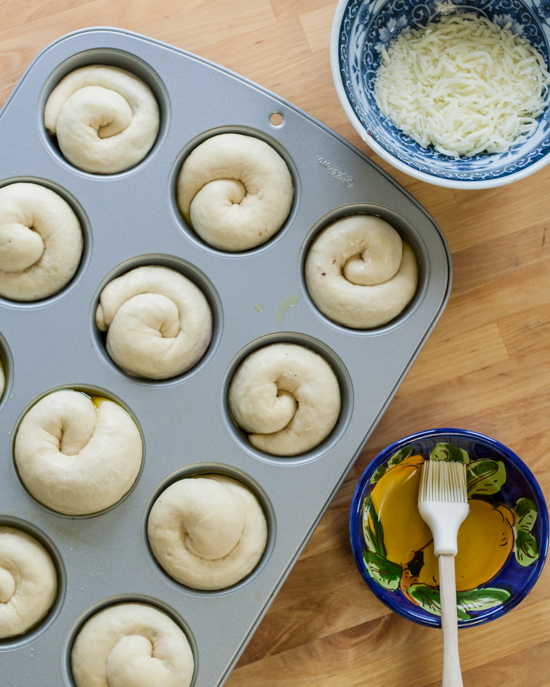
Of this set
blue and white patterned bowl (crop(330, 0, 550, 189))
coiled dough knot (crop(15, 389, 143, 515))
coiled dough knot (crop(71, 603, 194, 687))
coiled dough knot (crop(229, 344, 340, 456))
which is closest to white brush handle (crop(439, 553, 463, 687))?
coiled dough knot (crop(229, 344, 340, 456))

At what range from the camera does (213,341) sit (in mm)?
1412

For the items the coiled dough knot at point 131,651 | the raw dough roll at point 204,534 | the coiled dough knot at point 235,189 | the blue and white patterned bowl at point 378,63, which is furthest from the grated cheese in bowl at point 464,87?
the coiled dough knot at point 131,651

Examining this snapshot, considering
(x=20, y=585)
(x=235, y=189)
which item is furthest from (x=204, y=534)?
(x=235, y=189)

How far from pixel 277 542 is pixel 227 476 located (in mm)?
184

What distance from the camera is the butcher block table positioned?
153 centimetres

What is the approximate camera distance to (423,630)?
1552mm

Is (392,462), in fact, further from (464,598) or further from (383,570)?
(464,598)

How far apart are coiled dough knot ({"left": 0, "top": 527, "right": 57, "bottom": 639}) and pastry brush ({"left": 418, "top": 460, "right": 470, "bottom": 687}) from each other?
86 cm

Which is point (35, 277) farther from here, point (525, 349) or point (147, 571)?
point (525, 349)

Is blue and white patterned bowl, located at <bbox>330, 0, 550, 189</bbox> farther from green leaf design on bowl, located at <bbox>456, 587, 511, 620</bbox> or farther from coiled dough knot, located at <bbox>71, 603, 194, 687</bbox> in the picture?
coiled dough knot, located at <bbox>71, 603, 194, 687</bbox>

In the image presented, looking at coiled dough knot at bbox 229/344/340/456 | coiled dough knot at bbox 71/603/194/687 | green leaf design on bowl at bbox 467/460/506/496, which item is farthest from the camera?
green leaf design on bowl at bbox 467/460/506/496

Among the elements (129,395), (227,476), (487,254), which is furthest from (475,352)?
(129,395)

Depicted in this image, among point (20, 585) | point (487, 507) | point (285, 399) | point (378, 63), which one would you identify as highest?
point (378, 63)

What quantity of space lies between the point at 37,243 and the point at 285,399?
2.12 ft
